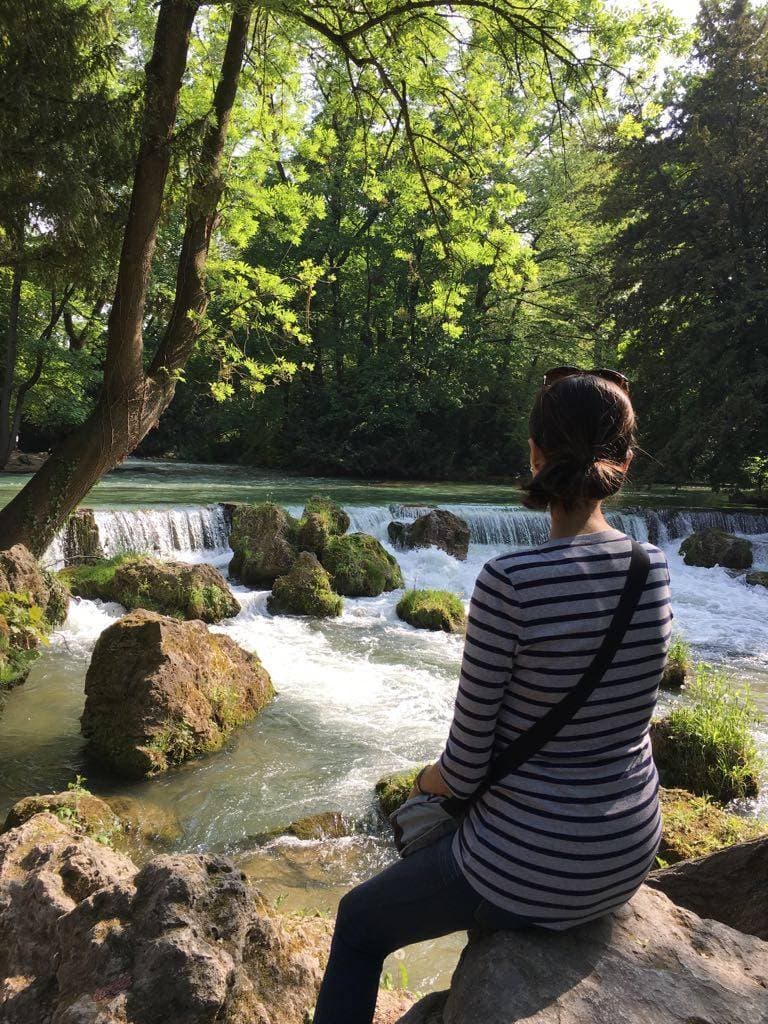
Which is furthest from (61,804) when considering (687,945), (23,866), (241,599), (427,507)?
(427,507)

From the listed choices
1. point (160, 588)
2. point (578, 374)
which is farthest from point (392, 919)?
point (160, 588)

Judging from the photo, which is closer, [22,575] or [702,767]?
[702,767]

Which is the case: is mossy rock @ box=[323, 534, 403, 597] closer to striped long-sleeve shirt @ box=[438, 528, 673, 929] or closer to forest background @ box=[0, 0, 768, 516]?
forest background @ box=[0, 0, 768, 516]

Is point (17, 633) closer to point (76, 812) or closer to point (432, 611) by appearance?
point (76, 812)

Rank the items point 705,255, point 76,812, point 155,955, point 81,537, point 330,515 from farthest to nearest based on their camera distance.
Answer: point 705,255
point 330,515
point 81,537
point 76,812
point 155,955

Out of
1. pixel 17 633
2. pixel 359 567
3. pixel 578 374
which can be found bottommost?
pixel 359 567

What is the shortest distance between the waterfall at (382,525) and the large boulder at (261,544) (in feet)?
3.04

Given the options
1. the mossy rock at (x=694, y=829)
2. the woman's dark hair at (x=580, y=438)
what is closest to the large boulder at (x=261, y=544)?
the mossy rock at (x=694, y=829)

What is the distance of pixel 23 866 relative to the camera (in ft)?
9.52

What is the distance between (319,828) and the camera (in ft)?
16.8

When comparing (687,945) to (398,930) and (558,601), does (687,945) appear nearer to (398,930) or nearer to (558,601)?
(398,930)

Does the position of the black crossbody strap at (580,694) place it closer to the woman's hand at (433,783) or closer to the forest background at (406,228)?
the woman's hand at (433,783)

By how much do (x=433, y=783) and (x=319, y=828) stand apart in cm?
376

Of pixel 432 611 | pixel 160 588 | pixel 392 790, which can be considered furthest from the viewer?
pixel 432 611
